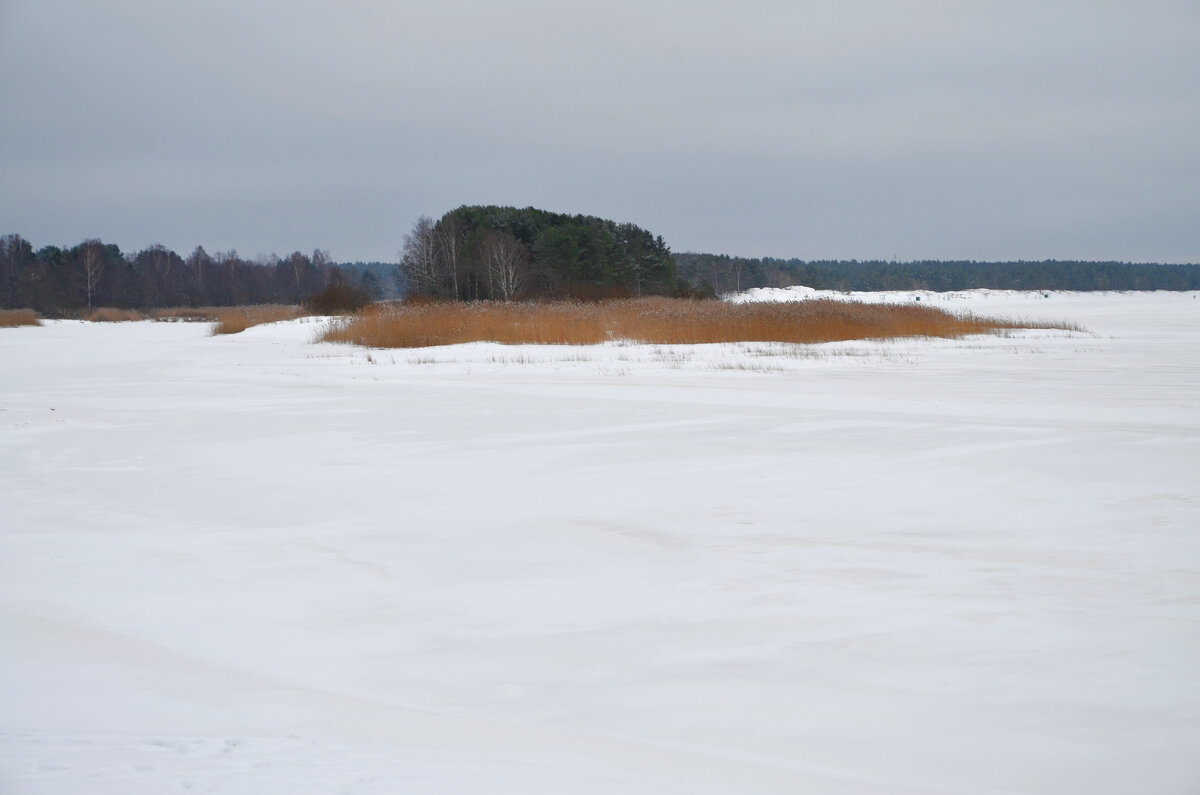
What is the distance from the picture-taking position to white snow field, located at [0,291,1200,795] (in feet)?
9.46

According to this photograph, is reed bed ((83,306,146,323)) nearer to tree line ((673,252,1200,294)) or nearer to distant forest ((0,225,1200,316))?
distant forest ((0,225,1200,316))

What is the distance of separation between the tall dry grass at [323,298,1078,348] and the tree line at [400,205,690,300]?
17.7m

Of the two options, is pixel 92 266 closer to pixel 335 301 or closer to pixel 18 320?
pixel 18 320

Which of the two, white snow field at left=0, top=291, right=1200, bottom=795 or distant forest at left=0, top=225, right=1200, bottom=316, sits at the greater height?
distant forest at left=0, top=225, right=1200, bottom=316

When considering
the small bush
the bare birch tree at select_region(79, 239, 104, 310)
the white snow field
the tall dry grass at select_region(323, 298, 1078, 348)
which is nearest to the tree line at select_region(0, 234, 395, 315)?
the bare birch tree at select_region(79, 239, 104, 310)

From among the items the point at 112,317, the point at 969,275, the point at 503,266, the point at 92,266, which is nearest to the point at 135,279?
the point at 92,266

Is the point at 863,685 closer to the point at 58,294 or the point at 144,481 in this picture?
the point at 144,481

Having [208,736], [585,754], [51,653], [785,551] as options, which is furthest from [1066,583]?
[51,653]

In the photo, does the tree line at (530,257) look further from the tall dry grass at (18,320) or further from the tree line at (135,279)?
the tall dry grass at (18,320)

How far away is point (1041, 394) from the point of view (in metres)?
12.3

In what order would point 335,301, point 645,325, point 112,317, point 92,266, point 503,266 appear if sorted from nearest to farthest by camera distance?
point 645,325, point 335,301, point 503,266, point 112,317, point 92,266

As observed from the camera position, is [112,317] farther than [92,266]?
No

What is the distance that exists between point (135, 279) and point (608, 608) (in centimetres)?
9318

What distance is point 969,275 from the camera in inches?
6476
